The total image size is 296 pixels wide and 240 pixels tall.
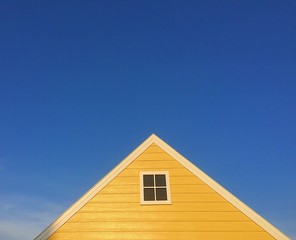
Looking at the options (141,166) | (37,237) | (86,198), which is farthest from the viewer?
(141,166)

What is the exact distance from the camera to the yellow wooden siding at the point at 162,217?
9.01 meters

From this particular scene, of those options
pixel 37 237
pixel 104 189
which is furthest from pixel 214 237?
pixel 37 237

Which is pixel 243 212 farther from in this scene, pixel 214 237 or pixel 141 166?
pixel 141 166

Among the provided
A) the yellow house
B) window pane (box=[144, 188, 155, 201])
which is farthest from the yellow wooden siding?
window pane (box=[144, 188, 155, 201])

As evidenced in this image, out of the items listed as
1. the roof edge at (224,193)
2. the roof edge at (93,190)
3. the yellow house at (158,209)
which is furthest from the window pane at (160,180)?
the roof edge at (93,190)

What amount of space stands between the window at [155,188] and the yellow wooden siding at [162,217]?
169 millimetres

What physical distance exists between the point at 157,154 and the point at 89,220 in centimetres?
338

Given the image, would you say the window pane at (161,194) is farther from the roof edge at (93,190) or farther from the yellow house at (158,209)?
the roof edge at (93,190)

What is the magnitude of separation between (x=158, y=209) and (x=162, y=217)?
30 cm

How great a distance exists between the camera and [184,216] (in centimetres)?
930

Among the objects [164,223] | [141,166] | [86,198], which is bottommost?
[164,223]

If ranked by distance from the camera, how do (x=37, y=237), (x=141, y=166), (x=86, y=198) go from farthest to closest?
(x=141, y=166)
(x=86, y=198)
(x=37, y=237)

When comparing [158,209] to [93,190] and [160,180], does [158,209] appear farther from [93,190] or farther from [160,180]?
[93,190]

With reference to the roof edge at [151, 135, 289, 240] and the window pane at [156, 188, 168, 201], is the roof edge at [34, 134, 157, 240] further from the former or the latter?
the window pane at [156, 188, 168, 201]
